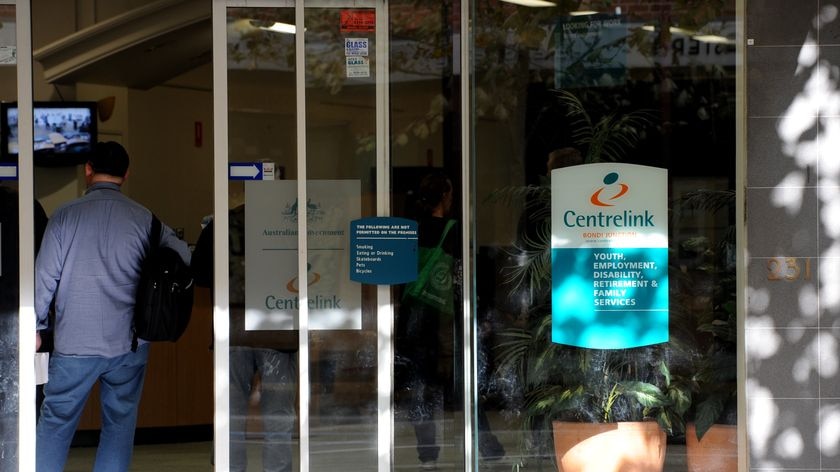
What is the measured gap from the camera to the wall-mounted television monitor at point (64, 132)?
8305mm

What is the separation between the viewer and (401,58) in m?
5.57

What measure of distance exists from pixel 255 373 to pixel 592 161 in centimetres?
207

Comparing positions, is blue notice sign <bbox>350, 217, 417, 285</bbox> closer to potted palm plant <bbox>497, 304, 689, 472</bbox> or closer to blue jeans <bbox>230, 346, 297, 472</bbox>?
blue jeans <bbox>230, 346, 297, 472</bbox>

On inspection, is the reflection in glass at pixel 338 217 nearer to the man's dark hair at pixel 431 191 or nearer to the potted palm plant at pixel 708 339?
the man's dark hair at pixel 431 191

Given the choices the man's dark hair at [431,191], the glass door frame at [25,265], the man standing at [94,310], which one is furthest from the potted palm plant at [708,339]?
the glass door frame at [25,265]

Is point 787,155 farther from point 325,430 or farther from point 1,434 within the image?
point 1,434

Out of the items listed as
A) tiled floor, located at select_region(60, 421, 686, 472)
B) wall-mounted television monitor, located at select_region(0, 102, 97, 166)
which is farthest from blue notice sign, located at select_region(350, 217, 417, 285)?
wall-mounted television monitor, located at select_region(0, 102, 97, 166)

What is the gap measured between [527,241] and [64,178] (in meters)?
4.70

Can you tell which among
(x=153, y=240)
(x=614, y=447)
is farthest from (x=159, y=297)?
(x=614, y=447)

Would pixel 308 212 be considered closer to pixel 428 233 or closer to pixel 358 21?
pixel 428 233

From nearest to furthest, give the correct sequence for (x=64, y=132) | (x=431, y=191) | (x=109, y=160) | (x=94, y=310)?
(x=94, y=310)
(x=109, y=160)
(x=431, y=191)
(x=64, y=132)

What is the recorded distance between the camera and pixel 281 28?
5.46 metres

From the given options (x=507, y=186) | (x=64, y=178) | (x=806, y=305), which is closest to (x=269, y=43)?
(x=507, y=186)

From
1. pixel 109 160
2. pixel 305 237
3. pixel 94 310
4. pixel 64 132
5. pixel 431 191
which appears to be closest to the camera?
pixel 94 310
